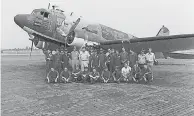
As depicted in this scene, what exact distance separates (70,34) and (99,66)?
2.90 meters

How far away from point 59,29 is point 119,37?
5.28 metres

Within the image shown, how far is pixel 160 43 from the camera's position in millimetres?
12586

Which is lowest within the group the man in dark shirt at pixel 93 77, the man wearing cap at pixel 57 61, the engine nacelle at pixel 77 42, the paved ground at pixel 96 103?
the paved ground at pixel 96 103

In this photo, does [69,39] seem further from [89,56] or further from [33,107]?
[33,107]

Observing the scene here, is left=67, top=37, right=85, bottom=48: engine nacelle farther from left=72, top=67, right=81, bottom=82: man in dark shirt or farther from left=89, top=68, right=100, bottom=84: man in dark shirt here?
left=89, top=68, right=100, bottom=84: man in dark shirt

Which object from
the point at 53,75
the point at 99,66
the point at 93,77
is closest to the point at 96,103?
the point at 93,77

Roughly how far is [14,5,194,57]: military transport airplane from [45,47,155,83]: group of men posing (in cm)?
158

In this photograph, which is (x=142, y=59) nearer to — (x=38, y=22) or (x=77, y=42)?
(x=77, y=42)

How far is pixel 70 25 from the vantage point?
41.0ft

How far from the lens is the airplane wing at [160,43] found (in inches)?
455

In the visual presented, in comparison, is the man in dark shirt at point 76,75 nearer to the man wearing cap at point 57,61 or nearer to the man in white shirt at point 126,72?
the man wearing cap at point 57,61

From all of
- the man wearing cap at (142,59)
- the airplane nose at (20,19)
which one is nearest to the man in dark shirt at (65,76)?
the man wearing cap at (142,59)

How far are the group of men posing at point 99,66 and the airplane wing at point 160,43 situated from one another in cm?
187

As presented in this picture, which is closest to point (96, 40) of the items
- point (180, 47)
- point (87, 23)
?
point (87, 23)
